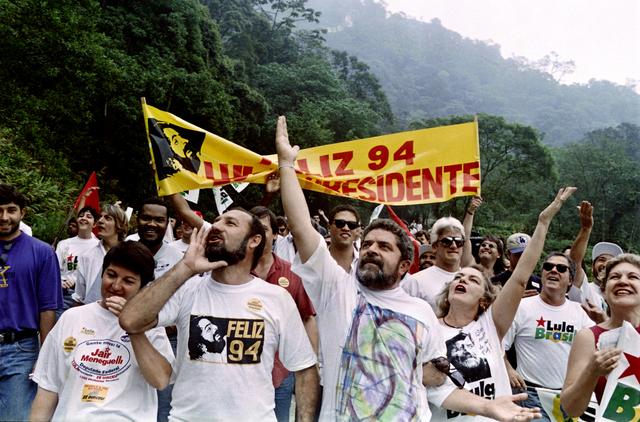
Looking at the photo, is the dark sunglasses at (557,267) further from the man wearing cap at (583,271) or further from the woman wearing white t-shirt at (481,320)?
the woman wearing white t-shirt at (481,320)

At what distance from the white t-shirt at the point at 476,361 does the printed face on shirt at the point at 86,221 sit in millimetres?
4918

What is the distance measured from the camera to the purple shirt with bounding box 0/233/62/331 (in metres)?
3.64

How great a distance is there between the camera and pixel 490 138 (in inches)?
1457

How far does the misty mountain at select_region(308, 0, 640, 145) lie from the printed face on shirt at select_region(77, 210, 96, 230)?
73.5m

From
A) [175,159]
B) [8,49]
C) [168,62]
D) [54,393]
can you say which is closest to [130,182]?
[168,62]

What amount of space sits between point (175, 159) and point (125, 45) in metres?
19.8

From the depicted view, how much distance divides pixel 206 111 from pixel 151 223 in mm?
18757

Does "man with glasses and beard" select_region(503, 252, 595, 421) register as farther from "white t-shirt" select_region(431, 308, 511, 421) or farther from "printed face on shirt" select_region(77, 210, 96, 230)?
"printed face on shirt" select_region(77, 210, 96, 230)

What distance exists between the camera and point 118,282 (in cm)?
283

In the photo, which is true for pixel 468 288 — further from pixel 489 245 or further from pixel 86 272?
pixel 86 272

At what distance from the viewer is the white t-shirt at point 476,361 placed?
3.09m

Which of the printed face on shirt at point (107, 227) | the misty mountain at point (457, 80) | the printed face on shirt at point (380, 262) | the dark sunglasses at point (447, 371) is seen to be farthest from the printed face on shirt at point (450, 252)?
the misty mountain at point (457, 80)

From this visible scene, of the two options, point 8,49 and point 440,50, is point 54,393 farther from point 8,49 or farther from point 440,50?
point 440,50

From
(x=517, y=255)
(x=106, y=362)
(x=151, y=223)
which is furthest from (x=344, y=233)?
(x=517, y=255)
